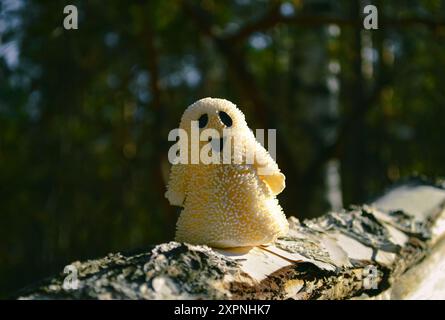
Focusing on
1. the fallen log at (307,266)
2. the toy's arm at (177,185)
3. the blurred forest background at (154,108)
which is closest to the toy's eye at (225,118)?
the toy's arm at (177,185)

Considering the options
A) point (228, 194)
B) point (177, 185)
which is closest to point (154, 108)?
point (177, 185)

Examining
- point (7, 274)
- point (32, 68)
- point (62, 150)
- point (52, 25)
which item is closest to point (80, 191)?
point (62, 150)

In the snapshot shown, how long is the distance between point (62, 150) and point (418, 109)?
404cm

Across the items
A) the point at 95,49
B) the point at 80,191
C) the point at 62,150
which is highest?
the point at 95,49

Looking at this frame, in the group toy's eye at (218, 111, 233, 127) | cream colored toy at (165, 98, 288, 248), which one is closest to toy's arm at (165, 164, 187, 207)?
cream colored toy at (165, 98, 288, 248)

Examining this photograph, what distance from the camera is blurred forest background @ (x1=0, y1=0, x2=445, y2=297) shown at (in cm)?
349

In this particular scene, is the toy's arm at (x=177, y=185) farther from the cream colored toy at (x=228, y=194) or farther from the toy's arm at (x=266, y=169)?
the toy's arm at (x=266, y=169)

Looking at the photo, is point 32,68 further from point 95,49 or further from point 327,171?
point 327,171

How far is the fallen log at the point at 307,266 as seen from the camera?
0.93 meters

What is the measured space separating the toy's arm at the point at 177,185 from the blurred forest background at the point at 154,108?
1.42 meters

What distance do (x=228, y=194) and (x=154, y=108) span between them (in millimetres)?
2821

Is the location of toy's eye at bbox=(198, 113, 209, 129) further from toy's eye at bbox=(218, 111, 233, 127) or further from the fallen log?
the fallen log

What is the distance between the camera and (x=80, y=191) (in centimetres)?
495

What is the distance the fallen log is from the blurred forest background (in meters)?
1.41
